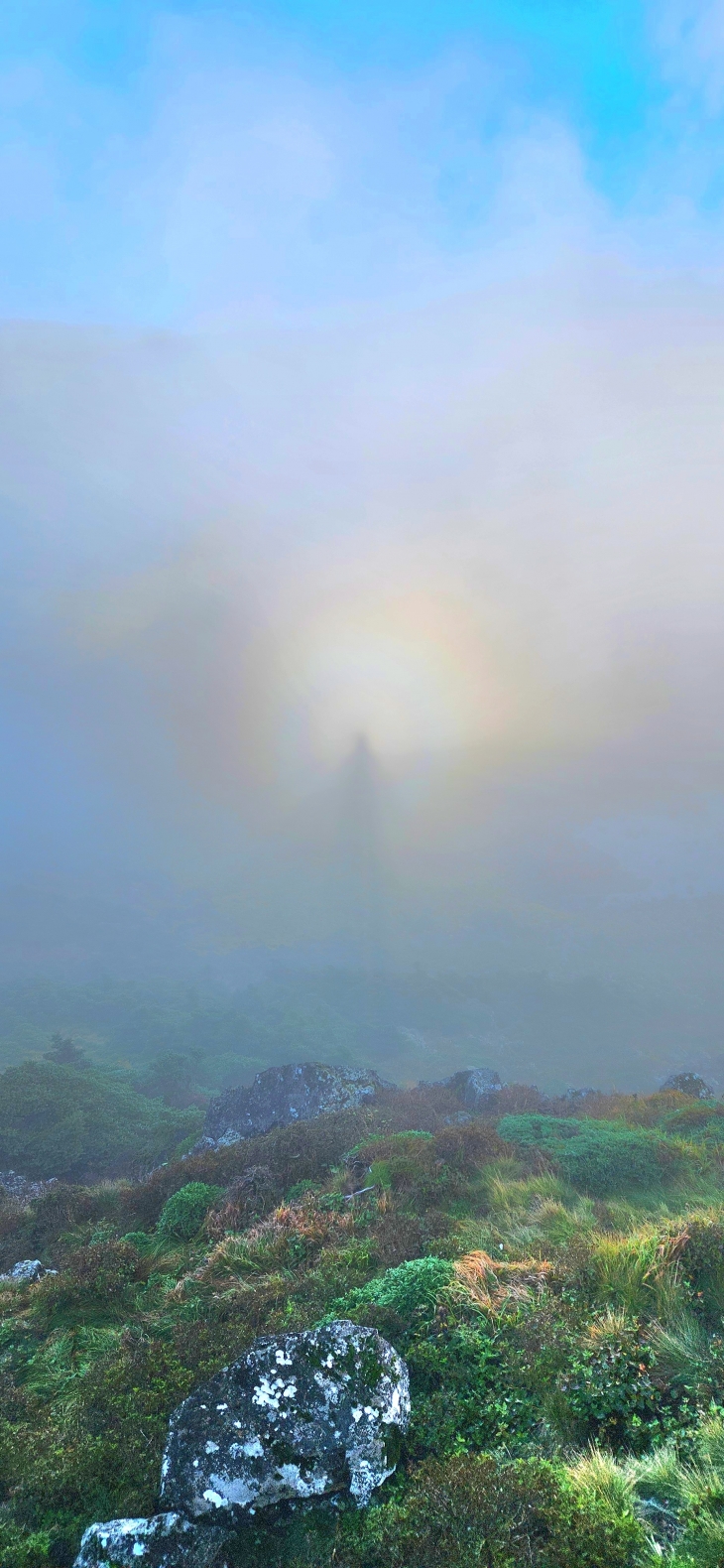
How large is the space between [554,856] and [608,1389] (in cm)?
14498

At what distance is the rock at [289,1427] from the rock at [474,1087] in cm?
2069

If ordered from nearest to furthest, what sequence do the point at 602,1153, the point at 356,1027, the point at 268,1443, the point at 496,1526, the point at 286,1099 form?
the point at 496,1526, the point at 268,1443, the point at 602,1153, the point at 286,1099, the point at 356,1027

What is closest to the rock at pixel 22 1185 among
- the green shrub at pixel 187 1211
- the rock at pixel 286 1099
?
the rock at pixel 286 1099

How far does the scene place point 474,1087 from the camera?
25.5 m

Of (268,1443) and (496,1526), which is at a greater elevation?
(496,1526)

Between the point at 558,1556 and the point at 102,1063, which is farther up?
the point at 558,1556

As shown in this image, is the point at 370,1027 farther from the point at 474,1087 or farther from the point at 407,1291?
the point at 407,1291

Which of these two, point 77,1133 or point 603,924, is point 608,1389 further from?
point 603,924

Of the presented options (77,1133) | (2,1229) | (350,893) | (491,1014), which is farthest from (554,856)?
(2,1229)

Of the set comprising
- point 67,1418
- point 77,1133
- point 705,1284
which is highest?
point 705,1284

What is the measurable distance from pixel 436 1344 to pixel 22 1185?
21435mm

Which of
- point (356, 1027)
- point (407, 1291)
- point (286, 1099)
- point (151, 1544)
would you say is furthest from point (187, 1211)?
point (356, 1027)

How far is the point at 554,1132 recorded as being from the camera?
15.9 metres

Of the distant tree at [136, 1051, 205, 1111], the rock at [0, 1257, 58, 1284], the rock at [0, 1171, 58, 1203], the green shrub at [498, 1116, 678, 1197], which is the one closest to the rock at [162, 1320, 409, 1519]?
the rock at [0, 1257, 58, 1284]
